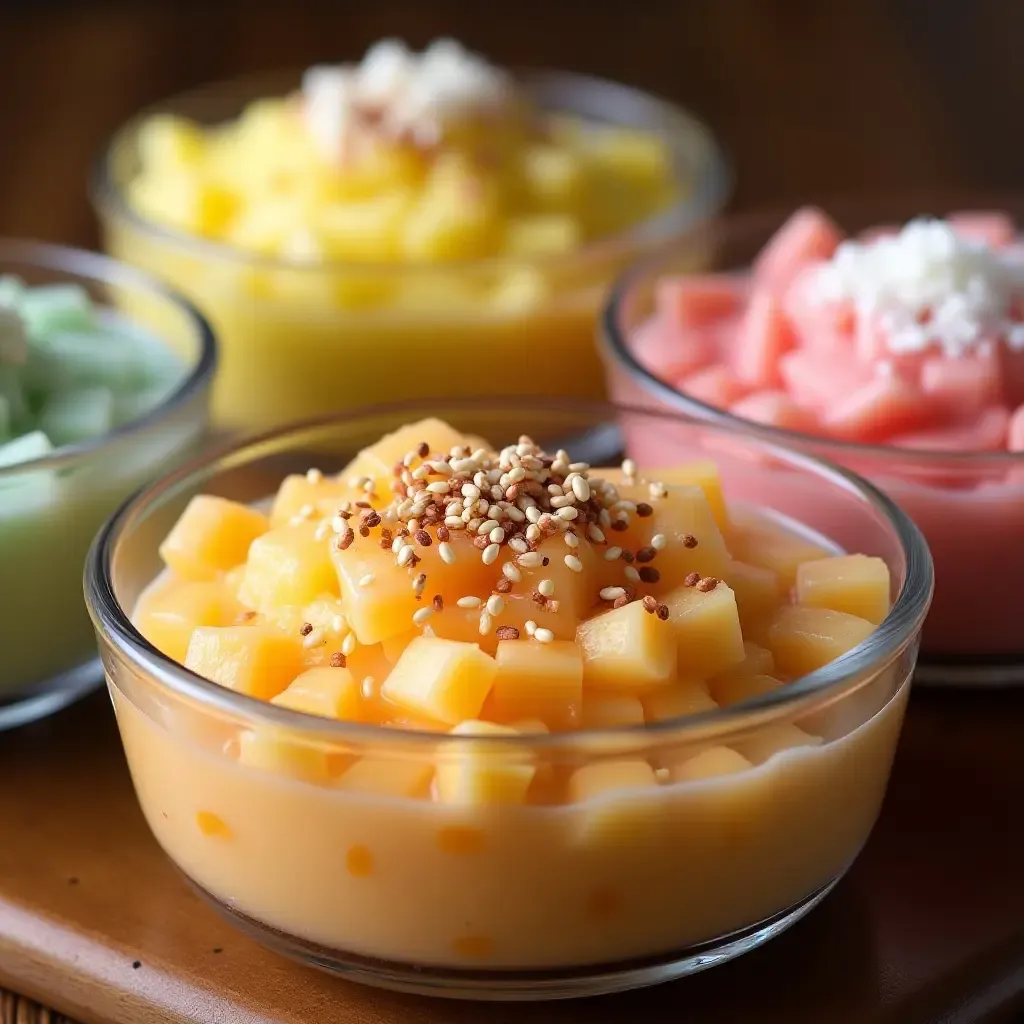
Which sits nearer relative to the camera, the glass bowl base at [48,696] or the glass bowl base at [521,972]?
A: the glass bowl base at [521,972]

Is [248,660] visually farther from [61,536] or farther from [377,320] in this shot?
[377,320]

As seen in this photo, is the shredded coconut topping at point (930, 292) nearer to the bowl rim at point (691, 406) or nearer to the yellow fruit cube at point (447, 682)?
the bowl rim at point (691, 406)

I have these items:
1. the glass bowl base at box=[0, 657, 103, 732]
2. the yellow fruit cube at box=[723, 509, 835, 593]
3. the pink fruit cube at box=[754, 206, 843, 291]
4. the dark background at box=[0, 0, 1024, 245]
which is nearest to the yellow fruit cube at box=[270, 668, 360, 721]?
the yellow fruit cube at box=[723, 509, 835, 593]

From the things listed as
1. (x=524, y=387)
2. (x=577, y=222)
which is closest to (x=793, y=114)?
(x=577, y=222)

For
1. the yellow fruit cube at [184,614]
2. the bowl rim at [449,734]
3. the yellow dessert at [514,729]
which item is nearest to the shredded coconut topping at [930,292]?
the bowl rim at [449,734]

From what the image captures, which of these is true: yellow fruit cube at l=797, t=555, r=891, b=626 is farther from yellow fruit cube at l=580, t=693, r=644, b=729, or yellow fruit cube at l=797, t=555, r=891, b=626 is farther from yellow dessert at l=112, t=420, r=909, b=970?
yellow fruit cube at l=580, t=693, r=644, b=729

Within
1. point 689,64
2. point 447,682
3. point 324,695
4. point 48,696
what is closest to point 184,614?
point 324,695

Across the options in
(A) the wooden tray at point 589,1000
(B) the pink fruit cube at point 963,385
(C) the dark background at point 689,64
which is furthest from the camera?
(C) the dark background at point 689,64

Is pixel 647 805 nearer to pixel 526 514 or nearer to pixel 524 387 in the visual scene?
pixel 526 514
